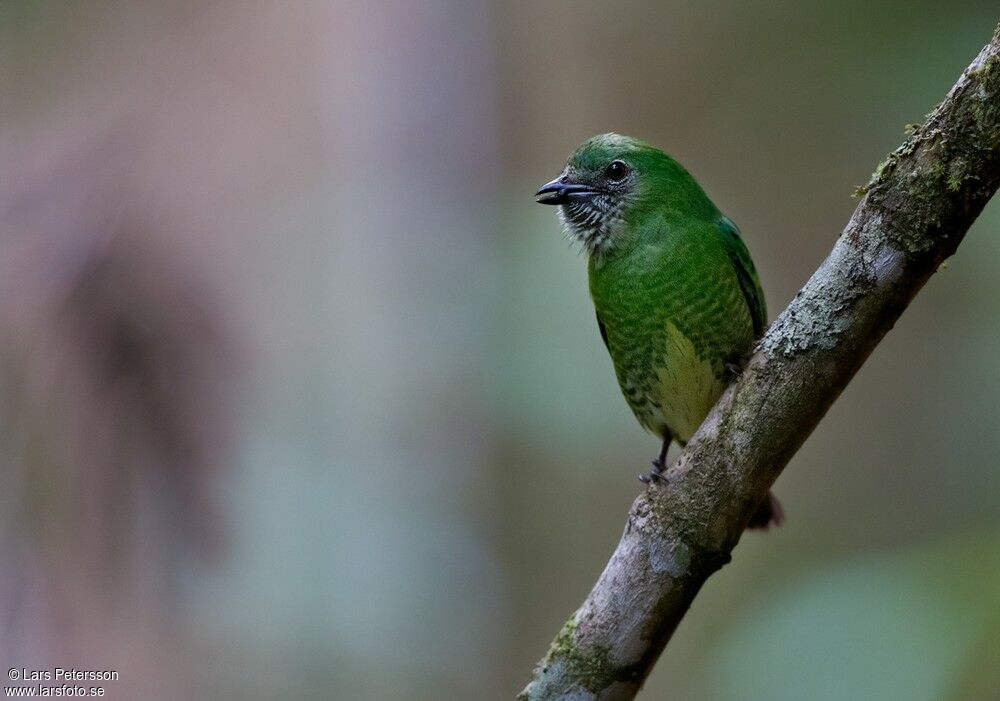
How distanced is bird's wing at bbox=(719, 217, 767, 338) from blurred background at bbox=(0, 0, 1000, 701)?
0.64m

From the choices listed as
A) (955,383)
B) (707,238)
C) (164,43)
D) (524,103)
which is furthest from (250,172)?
(955,383)

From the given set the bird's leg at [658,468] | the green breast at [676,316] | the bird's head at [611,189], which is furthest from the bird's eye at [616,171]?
the bird's leg at [658,468]

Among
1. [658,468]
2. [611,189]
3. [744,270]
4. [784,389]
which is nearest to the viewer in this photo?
[784,389]

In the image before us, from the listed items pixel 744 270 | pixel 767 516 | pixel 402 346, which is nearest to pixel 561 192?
pixel 744 270

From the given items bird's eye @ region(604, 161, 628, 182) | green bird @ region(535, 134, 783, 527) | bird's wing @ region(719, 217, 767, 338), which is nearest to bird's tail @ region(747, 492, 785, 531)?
green bird @ region(535, 134, 783, 527)

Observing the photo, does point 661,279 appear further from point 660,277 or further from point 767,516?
point 767,516

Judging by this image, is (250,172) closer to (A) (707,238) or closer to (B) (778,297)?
(A) (707,238)

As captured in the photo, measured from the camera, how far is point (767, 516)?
87.0 inches

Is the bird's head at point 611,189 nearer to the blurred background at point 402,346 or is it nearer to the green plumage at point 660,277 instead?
the green plumage at point 660,277

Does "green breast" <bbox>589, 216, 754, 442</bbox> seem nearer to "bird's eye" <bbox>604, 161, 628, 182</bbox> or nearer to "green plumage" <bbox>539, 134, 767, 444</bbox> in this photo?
"green plumage" <bbox>539, 134, 767, 444</bbox>

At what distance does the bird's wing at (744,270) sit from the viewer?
2.14m

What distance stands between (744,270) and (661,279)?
202 mm

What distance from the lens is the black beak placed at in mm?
2277

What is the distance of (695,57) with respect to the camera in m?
4.02
